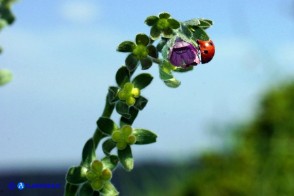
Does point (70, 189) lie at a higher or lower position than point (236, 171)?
higher

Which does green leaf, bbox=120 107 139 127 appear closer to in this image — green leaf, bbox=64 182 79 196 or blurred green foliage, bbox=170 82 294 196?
green leaf, bbox=64 182 79 196

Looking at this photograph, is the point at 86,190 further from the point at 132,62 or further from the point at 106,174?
the point at 132,62

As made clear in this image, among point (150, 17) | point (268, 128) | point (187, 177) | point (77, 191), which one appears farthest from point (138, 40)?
point (268, 128)

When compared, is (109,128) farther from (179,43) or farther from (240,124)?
(240,124)

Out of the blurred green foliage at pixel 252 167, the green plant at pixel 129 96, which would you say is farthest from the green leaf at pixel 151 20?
the blurred green foliage at pixel 252 167

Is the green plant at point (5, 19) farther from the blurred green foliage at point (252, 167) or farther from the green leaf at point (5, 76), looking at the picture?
the blurred green foliage at point (252, 167)

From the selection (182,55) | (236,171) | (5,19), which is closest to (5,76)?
(5,19)

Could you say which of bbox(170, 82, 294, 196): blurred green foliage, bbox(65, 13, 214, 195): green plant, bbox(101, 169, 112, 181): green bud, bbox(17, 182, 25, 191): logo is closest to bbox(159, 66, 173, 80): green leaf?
bbox(65, 13, 214, 195): green plant
